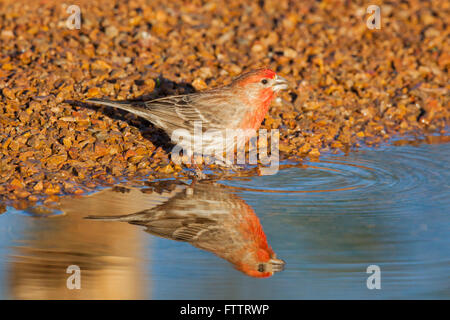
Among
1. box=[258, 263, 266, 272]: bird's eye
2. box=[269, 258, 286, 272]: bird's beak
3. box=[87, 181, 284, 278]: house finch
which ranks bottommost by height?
box=[258, 263, 266, 272]: bird's eye

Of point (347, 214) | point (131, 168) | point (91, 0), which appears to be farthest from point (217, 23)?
point (347, 214)

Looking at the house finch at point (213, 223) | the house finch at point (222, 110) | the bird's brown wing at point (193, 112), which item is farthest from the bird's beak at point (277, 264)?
the bird's brown wing at point (193, 112)

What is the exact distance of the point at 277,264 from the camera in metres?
5.49

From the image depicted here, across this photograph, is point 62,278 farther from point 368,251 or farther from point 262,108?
point 262,108

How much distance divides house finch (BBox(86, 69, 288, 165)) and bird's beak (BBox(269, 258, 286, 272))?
247cm

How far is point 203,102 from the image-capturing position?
8133 mm

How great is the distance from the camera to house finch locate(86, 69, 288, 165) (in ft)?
25.9

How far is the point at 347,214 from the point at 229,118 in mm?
2113

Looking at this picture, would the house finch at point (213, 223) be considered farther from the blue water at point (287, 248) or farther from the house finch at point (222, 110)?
the house finch at point (222, 110)

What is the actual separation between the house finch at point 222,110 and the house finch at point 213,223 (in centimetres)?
87

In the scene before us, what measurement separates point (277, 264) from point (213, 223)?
3.48 ft

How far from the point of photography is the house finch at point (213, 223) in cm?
568

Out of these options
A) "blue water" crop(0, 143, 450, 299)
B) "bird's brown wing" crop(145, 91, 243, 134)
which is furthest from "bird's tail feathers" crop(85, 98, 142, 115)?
"blue water" crop(0, 143, 450, 299)

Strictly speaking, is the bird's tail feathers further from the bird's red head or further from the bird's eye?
the bird's eye
